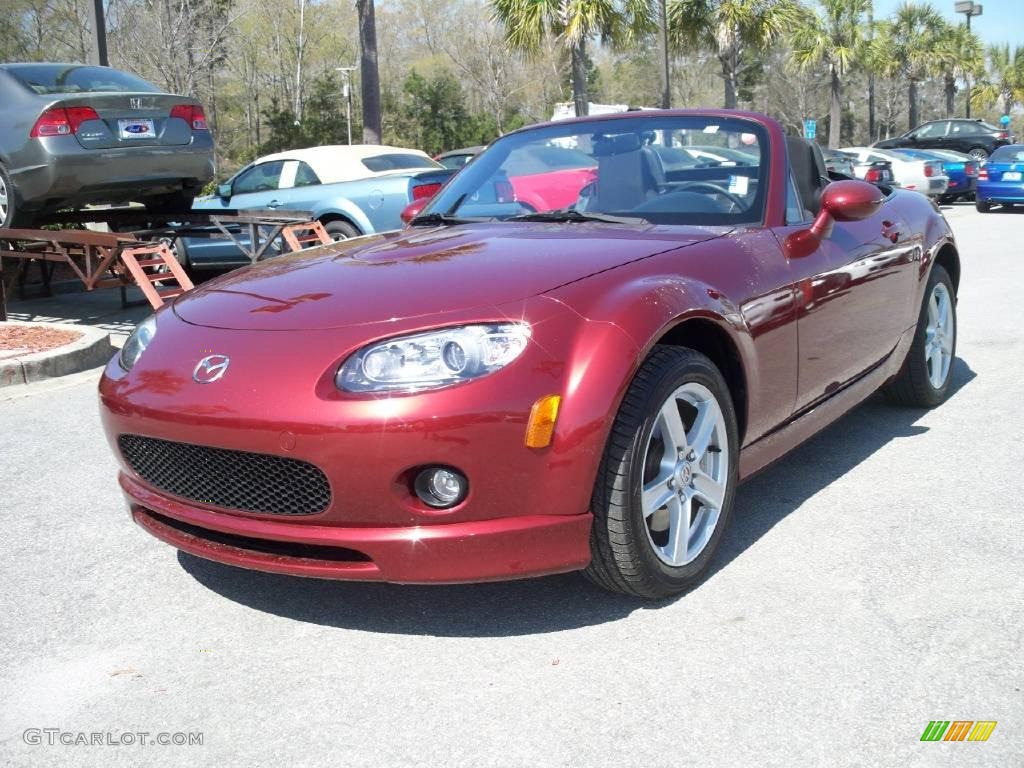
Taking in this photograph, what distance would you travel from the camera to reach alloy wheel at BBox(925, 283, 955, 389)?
529 cm

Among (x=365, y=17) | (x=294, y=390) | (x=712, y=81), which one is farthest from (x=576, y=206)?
(x=712, y=81)

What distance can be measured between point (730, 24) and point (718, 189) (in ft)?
93.0

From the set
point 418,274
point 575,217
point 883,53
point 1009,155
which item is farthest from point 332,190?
point 883,53

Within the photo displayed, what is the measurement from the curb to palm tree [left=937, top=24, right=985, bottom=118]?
2176 inches

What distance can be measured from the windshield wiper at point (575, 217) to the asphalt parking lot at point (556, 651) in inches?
44.9

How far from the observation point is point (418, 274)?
3227mm

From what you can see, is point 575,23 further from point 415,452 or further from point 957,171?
point 415,452

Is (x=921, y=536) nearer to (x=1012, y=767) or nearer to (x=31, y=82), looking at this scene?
(x=1012, y=767)

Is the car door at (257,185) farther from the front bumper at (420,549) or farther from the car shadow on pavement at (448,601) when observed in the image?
the front bumper at (420,549)

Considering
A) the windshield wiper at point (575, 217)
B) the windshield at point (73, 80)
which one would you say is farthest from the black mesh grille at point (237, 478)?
the windshield at point (73, 80)

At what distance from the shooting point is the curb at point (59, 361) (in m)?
6.62

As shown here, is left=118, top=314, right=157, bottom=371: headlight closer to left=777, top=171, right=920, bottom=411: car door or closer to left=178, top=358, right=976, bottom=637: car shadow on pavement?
left=178, top=358, right=976, bottom=637: car shadow on pavement

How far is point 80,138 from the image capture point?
800 centimetres

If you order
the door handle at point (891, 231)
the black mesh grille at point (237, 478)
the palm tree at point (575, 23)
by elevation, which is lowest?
the black mesh grille at point (237, 478)
